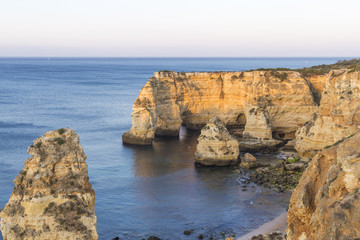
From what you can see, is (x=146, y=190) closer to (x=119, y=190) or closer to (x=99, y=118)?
(x=119, y=190)

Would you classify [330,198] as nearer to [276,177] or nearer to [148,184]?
[276,177]

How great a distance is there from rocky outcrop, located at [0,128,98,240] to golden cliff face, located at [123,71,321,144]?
42135 mm

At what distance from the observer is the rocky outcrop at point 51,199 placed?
19953 millimetres

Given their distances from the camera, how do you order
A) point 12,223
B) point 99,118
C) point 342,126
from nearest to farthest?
point 12,223 → point 342,126 → point 99,118

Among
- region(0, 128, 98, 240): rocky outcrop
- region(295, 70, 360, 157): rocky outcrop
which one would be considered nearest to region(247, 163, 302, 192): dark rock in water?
region(295, 70, 360, 157): rocky outcrop

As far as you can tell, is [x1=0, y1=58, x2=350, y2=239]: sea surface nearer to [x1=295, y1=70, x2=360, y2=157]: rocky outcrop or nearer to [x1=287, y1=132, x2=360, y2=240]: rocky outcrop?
[x1=295, y1=70, x2=360, y2=157]: rocky outcrop

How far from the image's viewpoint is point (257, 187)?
44.5 meters

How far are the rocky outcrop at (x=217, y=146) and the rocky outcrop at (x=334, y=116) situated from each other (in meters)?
8.18

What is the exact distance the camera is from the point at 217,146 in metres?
52.1

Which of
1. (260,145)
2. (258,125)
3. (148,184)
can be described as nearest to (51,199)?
(148,184)

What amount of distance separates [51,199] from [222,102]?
2139 inches

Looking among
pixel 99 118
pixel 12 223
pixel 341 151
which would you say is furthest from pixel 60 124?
pixel 341 151

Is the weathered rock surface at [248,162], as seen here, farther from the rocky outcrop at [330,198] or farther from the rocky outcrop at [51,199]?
the rocky outcrop at [51,199]

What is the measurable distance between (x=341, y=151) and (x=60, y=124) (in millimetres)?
64708
